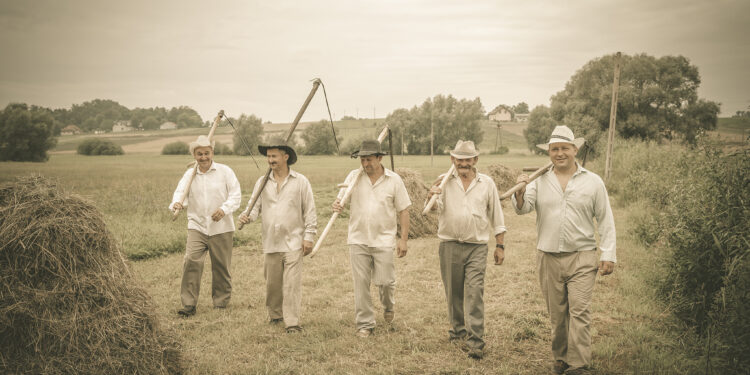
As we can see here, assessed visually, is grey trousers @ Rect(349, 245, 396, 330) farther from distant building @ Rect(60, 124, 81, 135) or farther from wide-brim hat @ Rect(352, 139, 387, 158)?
distant building @ Rect(60, 124, 81, 135)

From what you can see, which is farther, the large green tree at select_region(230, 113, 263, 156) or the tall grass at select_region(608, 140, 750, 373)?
the large green tree at select_region(230, 113, 263, 156)

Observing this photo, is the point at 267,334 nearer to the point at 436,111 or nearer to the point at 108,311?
the point at 108,311

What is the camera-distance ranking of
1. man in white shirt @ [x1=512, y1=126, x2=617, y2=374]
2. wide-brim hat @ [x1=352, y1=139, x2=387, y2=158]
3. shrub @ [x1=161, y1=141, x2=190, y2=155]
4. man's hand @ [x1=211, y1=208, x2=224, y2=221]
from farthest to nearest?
1. shrub @ [x1=161, y1=141, x2=190, y2=155]
2. man's hand @ [x1=211, y1=208, x2=224, y2=221]
3. wide-brim hat @ [x1=352, y1=139, x2=387, y2=158]
4. man in white shirt @ [x1=512, y1=126, x2=617, y2=374]

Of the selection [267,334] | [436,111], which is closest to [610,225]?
[267,334]

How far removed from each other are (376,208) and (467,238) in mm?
1230

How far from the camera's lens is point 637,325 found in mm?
6117

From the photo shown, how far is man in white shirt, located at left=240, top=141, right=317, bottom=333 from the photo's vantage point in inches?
236

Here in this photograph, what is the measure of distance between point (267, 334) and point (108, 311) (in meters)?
2.27

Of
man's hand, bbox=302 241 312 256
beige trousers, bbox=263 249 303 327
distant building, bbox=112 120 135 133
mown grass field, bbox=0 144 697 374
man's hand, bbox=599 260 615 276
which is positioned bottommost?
mown grass field, bbox=0 144 697 374

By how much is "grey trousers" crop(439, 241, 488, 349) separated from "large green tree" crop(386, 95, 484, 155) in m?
60.8

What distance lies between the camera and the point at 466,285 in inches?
211

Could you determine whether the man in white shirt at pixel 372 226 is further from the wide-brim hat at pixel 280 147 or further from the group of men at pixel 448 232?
the wide-brim hat at pixel 280 147

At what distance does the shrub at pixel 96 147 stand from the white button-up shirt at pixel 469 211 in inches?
2295

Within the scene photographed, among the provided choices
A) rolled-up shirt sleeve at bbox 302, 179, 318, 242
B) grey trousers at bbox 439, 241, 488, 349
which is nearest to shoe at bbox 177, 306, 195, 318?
rolled-up shirt sleeve at bbox 302, 179, 318, 242
